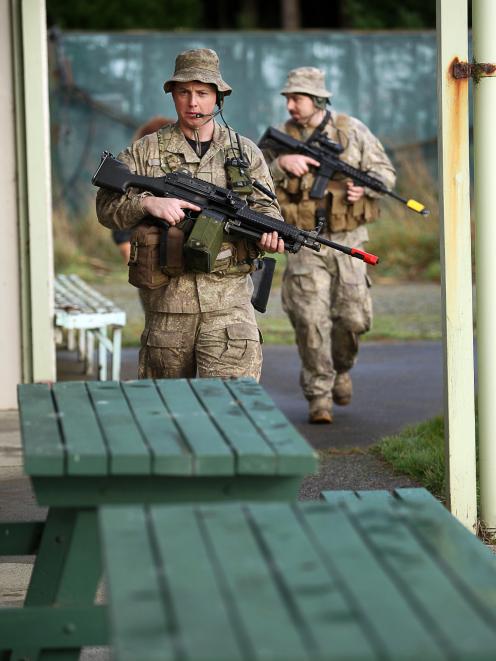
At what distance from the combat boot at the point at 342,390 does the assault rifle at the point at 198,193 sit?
3374 millimetres

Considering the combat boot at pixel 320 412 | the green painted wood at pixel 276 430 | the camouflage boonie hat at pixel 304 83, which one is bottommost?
the combat boot at pixel 320 412

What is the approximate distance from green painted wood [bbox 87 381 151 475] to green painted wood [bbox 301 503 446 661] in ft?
1.51

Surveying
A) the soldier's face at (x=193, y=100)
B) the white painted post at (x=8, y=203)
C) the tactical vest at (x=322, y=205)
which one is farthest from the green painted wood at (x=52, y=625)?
the tactical vest at (x=322, y=205)

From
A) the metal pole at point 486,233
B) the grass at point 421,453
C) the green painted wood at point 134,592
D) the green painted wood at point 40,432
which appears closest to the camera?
the green painted wood at point 134,592

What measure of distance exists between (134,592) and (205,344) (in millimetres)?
3487

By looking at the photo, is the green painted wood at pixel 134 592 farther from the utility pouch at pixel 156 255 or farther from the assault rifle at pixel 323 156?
the assault rifle at pixel 323 156

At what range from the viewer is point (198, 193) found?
19.6 feet

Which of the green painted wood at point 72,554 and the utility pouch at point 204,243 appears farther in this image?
the utility pouch at point 204,243

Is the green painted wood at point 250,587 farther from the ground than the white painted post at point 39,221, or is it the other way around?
the white painted post at point 39,221

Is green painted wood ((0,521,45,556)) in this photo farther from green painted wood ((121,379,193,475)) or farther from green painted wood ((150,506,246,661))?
green painted wood ((150,506,246,661))

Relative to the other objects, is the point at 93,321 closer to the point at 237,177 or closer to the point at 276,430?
the point at 237,177

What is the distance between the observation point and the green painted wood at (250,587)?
7.54ft

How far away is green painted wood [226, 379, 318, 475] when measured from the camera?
3311 millimetres

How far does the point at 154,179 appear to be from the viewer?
19.6 feet
